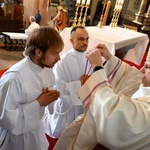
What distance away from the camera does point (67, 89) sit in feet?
6.87

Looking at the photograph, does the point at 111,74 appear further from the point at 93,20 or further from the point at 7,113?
the point at 93,20

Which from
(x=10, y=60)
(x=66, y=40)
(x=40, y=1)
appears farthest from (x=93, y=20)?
(x=66, y=40)

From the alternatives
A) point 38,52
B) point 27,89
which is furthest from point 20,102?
point 38,52

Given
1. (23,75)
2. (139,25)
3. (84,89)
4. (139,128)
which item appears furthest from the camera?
(139,25)

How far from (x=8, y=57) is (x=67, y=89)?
3944 mm

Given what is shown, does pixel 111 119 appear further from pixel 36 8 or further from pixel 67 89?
pixel 36 8

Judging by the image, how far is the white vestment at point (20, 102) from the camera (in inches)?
50.0

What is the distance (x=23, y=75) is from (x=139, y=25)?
7866 mm

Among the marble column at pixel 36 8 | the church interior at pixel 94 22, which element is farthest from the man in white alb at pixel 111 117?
the marble column at pixel 36 8

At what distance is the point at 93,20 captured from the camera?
42.0 feet

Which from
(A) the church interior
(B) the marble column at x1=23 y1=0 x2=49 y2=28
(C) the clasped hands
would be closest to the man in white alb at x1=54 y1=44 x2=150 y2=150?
(C) the clasped hands

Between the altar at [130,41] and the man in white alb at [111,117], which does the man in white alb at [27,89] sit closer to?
the man in white alb at [111,117]

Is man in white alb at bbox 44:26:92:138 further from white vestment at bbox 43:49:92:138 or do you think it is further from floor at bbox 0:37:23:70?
floor at bbox 0:37:23:70

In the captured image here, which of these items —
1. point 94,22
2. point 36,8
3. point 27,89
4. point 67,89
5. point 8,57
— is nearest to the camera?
point 27,89
